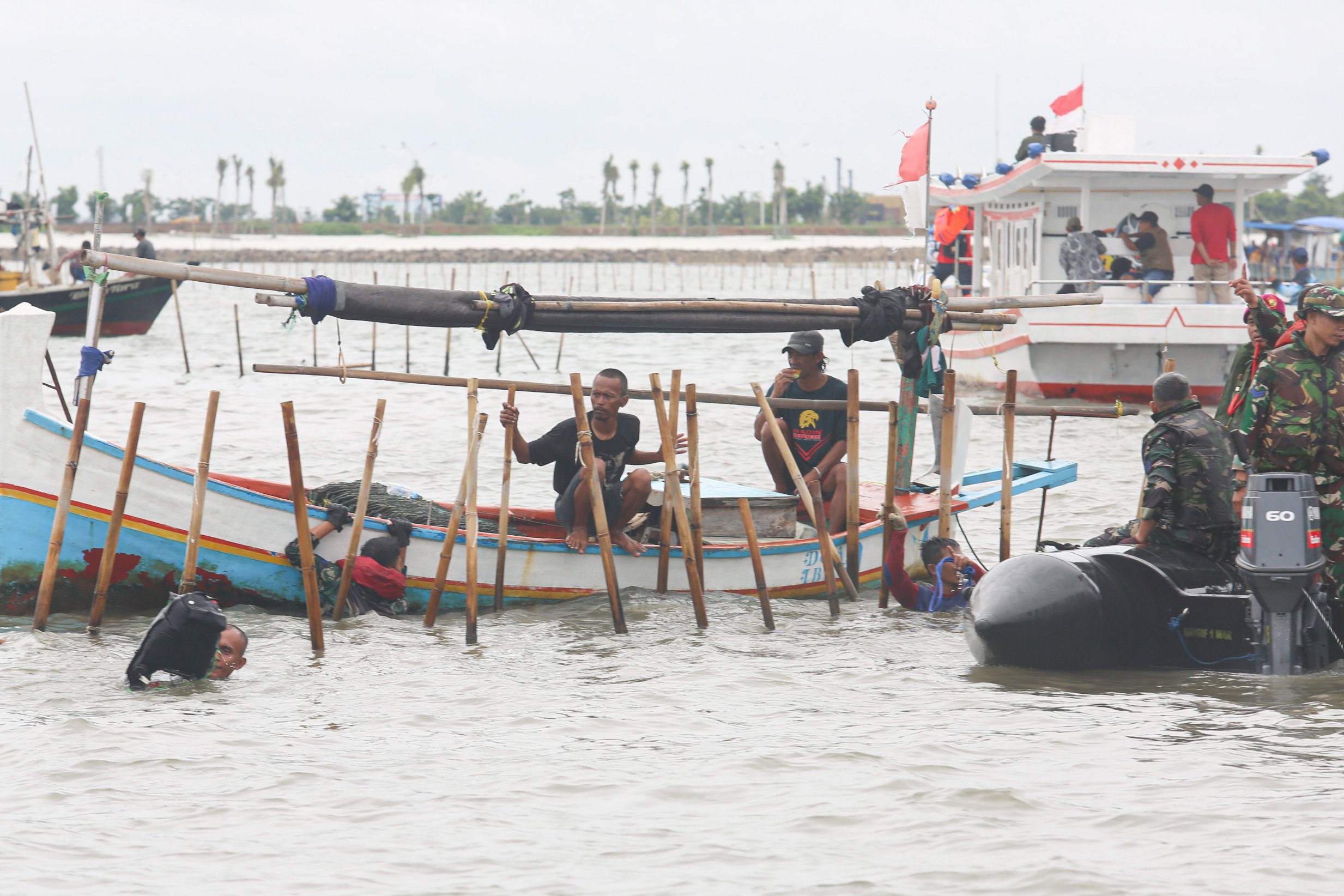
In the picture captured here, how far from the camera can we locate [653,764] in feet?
20.1

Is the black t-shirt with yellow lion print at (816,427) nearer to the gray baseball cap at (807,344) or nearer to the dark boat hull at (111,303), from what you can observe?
the gray baseball cap at (807,344)

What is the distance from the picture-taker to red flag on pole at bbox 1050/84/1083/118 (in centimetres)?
2048

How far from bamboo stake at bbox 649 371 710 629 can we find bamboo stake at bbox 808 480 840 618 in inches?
30.9

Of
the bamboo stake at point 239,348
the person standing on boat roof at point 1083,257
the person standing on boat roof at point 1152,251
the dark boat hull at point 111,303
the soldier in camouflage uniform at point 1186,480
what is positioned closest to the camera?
the soldier in camouflage uniform at point 1186,480

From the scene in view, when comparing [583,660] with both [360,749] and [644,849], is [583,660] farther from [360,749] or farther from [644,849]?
[644,849]

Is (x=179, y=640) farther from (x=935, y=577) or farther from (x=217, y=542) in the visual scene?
(x=935, y=577)

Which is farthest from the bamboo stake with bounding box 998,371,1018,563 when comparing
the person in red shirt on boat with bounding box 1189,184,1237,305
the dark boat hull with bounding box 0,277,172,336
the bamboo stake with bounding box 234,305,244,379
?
the dark boat hull with bounding box 0,277,172,336

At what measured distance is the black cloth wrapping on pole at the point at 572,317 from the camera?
720cm

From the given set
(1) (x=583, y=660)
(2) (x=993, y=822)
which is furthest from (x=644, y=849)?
(1) (x=583, y=660)

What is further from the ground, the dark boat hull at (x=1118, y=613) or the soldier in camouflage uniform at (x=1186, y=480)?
the soldier in camouflage uniform at (x=1186, y=480)

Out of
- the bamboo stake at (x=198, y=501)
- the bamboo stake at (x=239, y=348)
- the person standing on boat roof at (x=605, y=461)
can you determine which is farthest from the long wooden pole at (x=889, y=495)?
the bamboo stake at (x=239, y=348)

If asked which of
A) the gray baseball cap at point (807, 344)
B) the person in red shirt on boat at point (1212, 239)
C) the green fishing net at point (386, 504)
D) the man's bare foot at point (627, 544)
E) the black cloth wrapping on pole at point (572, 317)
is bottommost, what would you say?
the man's bare foot at point (627, 544)

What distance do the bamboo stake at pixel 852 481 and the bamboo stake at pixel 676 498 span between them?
3.46ft

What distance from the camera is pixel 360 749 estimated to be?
6.27m
